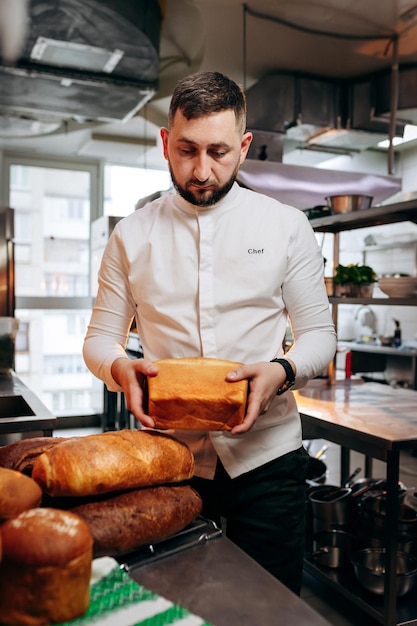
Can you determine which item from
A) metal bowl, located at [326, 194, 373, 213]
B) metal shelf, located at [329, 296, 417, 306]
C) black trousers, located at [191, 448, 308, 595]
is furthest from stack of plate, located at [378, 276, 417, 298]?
black trousers, located at [191, 448, 308, 595]

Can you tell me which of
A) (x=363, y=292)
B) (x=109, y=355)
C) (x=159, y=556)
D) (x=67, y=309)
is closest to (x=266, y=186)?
(x=363, y=292)

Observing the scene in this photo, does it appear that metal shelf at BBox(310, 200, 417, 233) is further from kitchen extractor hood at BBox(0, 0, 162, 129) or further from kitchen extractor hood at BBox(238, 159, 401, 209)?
kitchen extractor hood at BBox(0, 0, 162, 129)

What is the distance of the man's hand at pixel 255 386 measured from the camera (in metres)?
1.09

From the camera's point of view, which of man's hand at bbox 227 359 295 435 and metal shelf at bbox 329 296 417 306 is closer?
man's hand at bbox 227 359 295 435

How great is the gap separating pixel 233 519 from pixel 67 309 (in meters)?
5.22

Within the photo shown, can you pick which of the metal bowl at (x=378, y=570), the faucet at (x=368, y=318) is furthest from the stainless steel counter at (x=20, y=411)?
the faucet at (x=368, y=318)

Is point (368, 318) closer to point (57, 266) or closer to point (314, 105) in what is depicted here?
point (314, 105)

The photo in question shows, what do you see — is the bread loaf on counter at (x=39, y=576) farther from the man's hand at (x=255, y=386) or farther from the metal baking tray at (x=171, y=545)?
the man's hand at (x=255, y=386)

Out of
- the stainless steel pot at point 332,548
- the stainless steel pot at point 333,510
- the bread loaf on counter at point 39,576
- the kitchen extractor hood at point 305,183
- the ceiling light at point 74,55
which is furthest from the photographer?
the kitchen extractor hood at point 305,183

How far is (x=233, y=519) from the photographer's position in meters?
1.42

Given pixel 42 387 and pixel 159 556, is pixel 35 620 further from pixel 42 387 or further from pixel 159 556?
pixel 42 387

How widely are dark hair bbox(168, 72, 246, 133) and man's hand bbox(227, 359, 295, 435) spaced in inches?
21.7

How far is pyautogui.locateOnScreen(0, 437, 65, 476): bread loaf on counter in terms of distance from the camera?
970 mm

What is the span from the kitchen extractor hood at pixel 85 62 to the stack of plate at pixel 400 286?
6.18 ft
